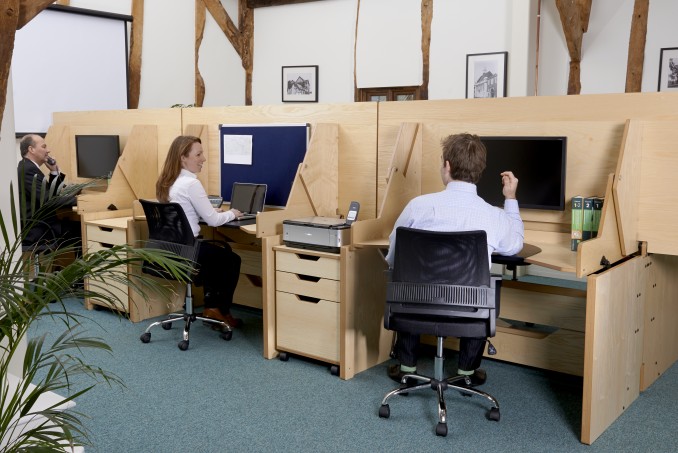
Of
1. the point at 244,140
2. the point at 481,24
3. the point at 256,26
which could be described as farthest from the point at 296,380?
the point at 256,26

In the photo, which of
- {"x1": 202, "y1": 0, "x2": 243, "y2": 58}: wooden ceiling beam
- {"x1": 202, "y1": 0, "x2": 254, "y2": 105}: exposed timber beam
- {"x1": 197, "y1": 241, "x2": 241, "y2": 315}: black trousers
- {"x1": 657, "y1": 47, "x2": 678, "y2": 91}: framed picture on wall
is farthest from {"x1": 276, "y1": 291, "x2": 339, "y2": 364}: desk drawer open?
{"x1": 202, "y1": 0, "x2": 243, "y2": 58}: wooden ceiling beam

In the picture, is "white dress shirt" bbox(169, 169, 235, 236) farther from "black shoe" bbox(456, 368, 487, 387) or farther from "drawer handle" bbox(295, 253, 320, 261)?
"black shoe" bbox(456, 368, 487, 387)

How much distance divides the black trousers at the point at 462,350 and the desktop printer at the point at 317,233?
584 millimetres

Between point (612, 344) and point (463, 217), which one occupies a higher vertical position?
point (463, 217)

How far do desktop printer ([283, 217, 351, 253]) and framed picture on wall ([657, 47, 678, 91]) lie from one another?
368 centimetres

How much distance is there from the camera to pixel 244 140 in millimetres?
4551

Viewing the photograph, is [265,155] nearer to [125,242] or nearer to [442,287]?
[125,242]

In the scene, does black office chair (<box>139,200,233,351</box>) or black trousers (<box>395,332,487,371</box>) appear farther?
black office chair (<box>139,200,233,351</box>)

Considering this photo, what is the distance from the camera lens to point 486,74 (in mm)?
6664

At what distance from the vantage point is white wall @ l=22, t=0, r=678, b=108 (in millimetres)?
6195

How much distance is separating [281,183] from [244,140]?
41 centimetres

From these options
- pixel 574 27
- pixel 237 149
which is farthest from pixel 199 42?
pixel 574 27

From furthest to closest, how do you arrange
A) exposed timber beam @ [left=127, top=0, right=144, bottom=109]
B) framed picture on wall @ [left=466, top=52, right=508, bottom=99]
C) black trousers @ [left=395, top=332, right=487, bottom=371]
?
exposed timber beam @ [left=127, top=0, right=144, bottom=109] < framed picture on wall @ [left=466, top=52, right=508, bottom=99] < black trousers @ [left=395, top=332, right=487, bottom=371]

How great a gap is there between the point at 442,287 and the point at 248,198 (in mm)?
1917
